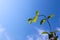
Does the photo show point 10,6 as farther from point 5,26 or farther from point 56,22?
point 56,22

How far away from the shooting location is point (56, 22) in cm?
158

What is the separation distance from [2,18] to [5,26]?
11 centimetres

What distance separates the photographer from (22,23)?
5.10ft

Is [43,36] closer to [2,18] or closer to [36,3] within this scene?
[36,3]

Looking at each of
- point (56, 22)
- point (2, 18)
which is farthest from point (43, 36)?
point (2, 18)

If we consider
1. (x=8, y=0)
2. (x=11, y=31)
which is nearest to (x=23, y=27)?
(x=11, y=31)

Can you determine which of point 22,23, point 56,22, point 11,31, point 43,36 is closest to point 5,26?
point 11,31

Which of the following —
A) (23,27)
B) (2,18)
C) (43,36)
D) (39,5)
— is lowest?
(43,36)

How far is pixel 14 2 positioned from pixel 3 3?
142mm

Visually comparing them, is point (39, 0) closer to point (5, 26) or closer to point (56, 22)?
point (56, 22)

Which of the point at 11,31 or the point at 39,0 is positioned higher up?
the point at 39,0

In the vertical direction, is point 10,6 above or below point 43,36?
above

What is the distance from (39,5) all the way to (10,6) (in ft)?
1.23

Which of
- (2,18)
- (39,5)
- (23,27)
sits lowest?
(23,27)
